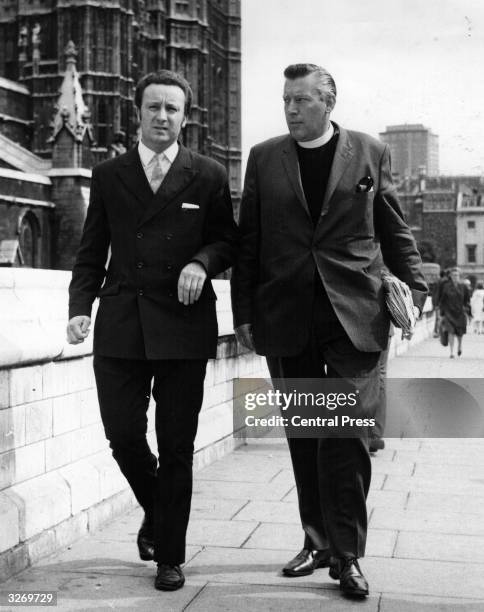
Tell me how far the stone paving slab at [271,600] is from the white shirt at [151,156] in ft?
5.27

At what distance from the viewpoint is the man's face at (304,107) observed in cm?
403

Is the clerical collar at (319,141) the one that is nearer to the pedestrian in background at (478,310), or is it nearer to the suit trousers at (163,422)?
the suit trousers at (163,422)

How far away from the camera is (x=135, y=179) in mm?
4172

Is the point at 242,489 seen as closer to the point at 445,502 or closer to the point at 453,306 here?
the point at 445,502

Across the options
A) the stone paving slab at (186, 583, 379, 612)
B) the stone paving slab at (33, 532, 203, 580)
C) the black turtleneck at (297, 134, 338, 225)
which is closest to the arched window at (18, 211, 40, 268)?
the stone paving slab at (33, 532, 203, 580)

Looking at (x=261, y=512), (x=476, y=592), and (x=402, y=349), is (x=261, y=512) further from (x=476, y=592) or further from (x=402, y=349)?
(x=402, y=349)

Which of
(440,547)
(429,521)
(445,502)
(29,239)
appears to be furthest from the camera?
(29,239)

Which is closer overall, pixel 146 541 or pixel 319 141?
pixel 319 141

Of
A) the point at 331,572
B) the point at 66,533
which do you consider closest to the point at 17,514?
the point at 66,533

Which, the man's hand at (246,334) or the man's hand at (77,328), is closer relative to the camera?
the man's hand at (77,328)

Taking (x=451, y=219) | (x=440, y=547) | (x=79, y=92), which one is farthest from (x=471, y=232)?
(x=440, y=547)

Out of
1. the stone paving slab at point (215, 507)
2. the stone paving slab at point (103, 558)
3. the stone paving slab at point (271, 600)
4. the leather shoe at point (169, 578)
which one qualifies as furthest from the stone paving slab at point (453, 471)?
the leather shoe at point (169, 578)

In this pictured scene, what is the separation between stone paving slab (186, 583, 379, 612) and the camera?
3.75 m
